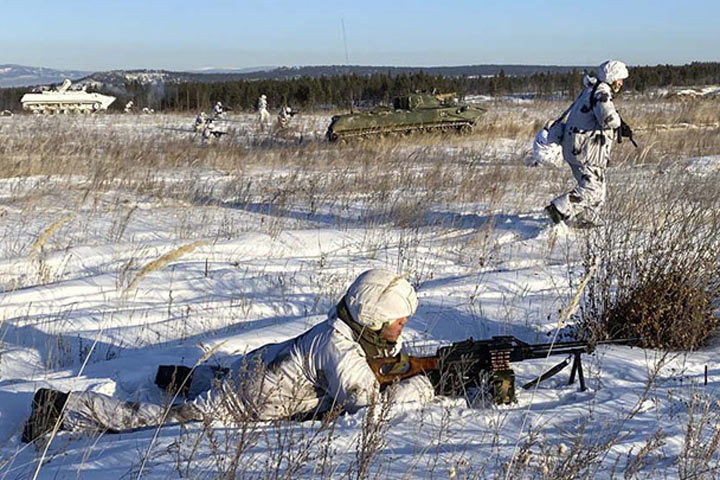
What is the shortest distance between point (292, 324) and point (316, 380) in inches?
68.9

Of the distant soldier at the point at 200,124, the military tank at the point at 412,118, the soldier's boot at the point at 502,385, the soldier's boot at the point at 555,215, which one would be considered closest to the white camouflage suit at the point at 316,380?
the soldier's boot at the point at 502,385

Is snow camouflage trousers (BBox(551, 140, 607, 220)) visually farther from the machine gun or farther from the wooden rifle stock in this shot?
the wooden rifle stock

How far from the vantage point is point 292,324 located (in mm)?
5566

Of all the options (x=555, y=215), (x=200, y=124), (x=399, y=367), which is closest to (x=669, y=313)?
(x=399, y=367)

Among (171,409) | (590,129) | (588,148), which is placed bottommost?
(171,409)

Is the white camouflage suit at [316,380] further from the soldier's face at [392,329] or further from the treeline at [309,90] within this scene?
the treeline at [309,90]

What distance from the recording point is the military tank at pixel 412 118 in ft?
65.0

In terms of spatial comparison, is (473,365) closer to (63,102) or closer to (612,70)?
(612,70)

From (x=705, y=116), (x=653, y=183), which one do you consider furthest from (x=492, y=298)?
(x=705, y=116)

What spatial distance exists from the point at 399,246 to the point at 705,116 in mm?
Answer: 17979

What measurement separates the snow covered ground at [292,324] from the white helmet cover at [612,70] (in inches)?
61.9

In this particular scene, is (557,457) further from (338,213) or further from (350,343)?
(338,213)

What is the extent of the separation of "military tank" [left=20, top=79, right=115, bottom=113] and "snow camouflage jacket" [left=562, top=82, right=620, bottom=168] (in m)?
28.0

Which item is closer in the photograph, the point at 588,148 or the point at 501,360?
the point at 501,360
